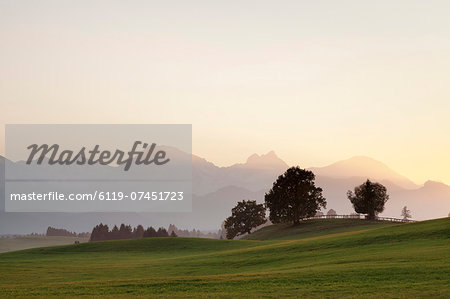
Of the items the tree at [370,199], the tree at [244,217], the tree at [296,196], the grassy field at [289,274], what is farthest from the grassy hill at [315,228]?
the grassy field at [289,274]

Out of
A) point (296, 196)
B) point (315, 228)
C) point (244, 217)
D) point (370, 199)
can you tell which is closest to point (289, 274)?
point (315, 228)

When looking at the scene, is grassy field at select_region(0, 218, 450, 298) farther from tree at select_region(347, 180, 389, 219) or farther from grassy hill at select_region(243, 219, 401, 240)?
tree at select_region(347, 180, 389, 219)

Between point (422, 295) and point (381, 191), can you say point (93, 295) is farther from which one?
point (381, 191)

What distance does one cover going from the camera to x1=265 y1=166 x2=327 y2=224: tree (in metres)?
131

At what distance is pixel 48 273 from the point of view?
5319 cm

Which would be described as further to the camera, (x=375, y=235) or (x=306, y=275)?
(x=375, y=235)

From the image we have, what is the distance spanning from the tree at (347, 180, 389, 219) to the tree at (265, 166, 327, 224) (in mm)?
10313

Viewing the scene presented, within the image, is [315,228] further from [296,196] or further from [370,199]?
[370,199]

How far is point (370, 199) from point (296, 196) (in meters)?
19.7

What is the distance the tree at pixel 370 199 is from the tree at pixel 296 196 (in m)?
10.3

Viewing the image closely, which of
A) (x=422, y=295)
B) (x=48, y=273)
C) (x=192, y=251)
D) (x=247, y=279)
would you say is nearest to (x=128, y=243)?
(x=192, y=251)

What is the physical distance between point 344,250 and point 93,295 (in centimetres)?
2852

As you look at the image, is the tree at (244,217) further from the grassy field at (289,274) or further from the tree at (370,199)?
the grassy field at (289,274)

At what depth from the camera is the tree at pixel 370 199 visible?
444 feet
